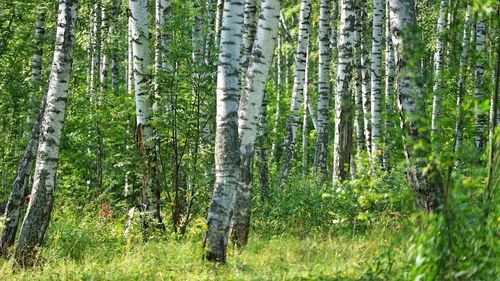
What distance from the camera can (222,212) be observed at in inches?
290

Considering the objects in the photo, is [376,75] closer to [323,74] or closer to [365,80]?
[323,74]

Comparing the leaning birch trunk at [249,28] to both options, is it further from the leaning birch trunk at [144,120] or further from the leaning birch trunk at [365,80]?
the leaning birch trunk at [365,80]

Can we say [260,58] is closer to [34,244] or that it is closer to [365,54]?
[34,244]

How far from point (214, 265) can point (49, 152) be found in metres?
3.10

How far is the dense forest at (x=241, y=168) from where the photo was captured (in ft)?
15.5

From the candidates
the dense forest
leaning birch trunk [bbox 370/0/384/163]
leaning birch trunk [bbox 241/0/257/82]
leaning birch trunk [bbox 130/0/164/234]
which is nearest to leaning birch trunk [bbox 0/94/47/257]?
the dense forest

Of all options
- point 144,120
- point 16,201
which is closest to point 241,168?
point 144,120

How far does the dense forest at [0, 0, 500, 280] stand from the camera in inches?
186

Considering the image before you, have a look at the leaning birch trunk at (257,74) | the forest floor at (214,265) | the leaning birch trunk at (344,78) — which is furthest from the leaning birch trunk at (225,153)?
the leaning birch trunk at (344,78)

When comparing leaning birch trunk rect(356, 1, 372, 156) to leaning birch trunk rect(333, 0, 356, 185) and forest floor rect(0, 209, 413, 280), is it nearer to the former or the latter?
leaning birch trunk rect(333, 0, 356, 185)

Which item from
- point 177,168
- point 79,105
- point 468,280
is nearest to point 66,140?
point 79,105

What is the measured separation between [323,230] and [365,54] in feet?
30.2

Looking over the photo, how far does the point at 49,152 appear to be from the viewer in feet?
29.3

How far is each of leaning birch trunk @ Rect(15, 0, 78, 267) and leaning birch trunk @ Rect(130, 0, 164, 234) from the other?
1.50 metres
